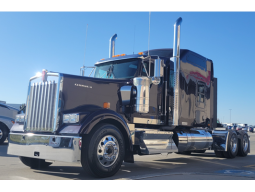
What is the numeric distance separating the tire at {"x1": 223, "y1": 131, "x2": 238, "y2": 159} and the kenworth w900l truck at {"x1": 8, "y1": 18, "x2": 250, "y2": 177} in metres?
1.42

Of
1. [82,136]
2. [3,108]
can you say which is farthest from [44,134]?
[3,108]

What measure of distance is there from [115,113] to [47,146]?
150cm

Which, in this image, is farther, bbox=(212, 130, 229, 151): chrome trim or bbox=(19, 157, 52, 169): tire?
bbox=(212, 130, 229, 151): chrome trim

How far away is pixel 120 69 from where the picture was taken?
24.9ft

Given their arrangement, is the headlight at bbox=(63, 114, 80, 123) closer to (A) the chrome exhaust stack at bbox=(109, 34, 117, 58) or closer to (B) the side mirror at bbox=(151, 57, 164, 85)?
(B) the side mirror at bbox=(151, 57, 164, 85)

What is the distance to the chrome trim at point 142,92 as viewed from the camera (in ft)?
22.4

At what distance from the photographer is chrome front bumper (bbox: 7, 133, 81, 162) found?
5.38 meters

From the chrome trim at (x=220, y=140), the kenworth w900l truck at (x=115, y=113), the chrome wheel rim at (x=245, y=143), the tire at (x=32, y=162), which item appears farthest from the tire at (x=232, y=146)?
the tire at (x=32, y=162)

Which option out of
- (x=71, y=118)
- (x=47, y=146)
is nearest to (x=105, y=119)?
(x=71, y=118)

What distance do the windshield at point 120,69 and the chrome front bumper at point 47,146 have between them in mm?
2512

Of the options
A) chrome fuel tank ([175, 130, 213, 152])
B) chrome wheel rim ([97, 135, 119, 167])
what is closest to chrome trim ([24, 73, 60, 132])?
chrome wheel rim ([97, 135, 119, 167])
